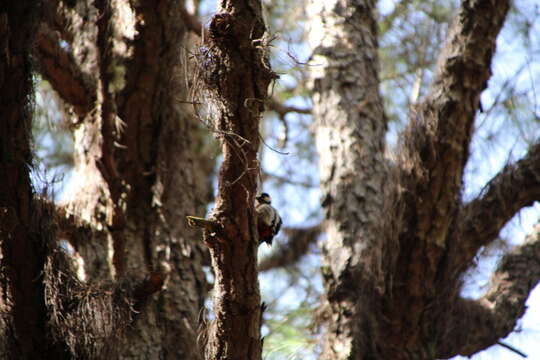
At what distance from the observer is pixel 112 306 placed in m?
2.12

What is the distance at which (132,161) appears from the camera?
277cm

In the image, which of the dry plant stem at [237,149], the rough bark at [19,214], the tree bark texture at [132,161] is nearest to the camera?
the dry plant stem at [237,149]

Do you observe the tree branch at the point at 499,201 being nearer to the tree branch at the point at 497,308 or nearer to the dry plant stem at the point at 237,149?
the tree branch at the point at 497,308

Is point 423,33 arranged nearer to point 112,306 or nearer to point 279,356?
point 279,356

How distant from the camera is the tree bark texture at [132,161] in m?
2.58

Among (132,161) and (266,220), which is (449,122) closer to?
(266,220)

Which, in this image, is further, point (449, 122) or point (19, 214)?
point (449, 122)

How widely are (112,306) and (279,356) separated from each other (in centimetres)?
115

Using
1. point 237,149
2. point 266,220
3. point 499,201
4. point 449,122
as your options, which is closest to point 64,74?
point 266,220

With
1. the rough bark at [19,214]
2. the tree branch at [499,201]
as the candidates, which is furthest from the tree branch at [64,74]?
the tree branch at [499,201]

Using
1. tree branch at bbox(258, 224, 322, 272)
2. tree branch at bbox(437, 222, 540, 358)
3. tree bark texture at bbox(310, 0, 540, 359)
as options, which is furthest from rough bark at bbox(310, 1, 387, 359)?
tree branch at bbox(258, 224, 322, 272)

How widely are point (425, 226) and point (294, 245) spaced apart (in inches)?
77.4

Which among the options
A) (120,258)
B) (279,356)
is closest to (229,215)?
(120,258)

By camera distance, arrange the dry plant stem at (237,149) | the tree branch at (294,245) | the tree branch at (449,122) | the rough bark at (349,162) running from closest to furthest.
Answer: the dry plant stem at (237,149) < the tree branch at (449,122) < the rough bark at (349,162) < the tree branch at (294,245)
